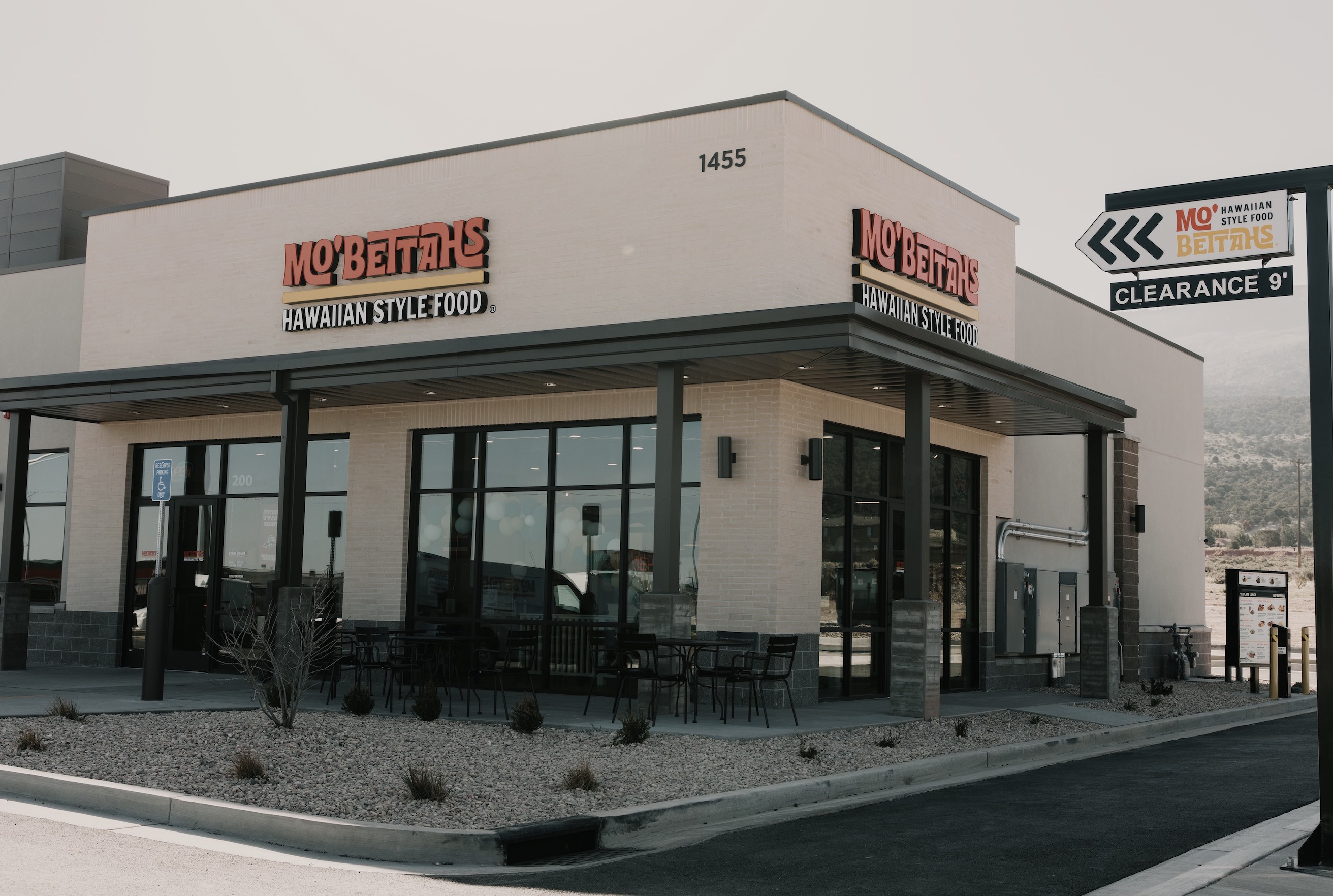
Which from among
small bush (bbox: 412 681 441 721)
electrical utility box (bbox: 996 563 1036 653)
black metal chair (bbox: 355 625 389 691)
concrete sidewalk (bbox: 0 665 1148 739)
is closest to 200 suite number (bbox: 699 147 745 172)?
concrete sidewalk (bbox: 0 665 1148 739)

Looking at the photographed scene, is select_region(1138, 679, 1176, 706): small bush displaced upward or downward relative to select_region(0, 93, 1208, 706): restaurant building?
downward

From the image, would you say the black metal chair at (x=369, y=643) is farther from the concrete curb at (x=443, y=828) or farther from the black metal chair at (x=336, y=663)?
the concrete curb at (x=443, y=828)

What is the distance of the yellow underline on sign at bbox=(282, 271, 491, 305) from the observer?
1794 cm

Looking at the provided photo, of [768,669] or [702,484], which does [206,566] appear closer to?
[702,484]

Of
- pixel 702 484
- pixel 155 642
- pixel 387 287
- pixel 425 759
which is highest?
pixel 387 287

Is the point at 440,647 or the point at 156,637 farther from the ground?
the point at 156,637

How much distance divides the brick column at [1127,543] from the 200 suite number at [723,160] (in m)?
10.2

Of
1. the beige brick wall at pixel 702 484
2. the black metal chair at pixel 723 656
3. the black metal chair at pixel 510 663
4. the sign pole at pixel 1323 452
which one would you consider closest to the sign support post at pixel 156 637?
the black metal chair at pixel 510 663

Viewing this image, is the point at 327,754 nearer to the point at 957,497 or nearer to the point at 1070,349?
the point at 957,497

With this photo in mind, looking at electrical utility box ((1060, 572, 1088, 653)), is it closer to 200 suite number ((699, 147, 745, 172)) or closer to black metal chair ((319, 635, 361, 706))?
200 suite number ((699, 147, 745, 172))

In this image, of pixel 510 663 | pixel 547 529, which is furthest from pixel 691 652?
pixel 510 663

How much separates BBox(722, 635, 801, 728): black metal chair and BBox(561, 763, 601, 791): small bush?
4.09 meters

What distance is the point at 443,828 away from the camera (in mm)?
8195

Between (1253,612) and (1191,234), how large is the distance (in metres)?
17.1
